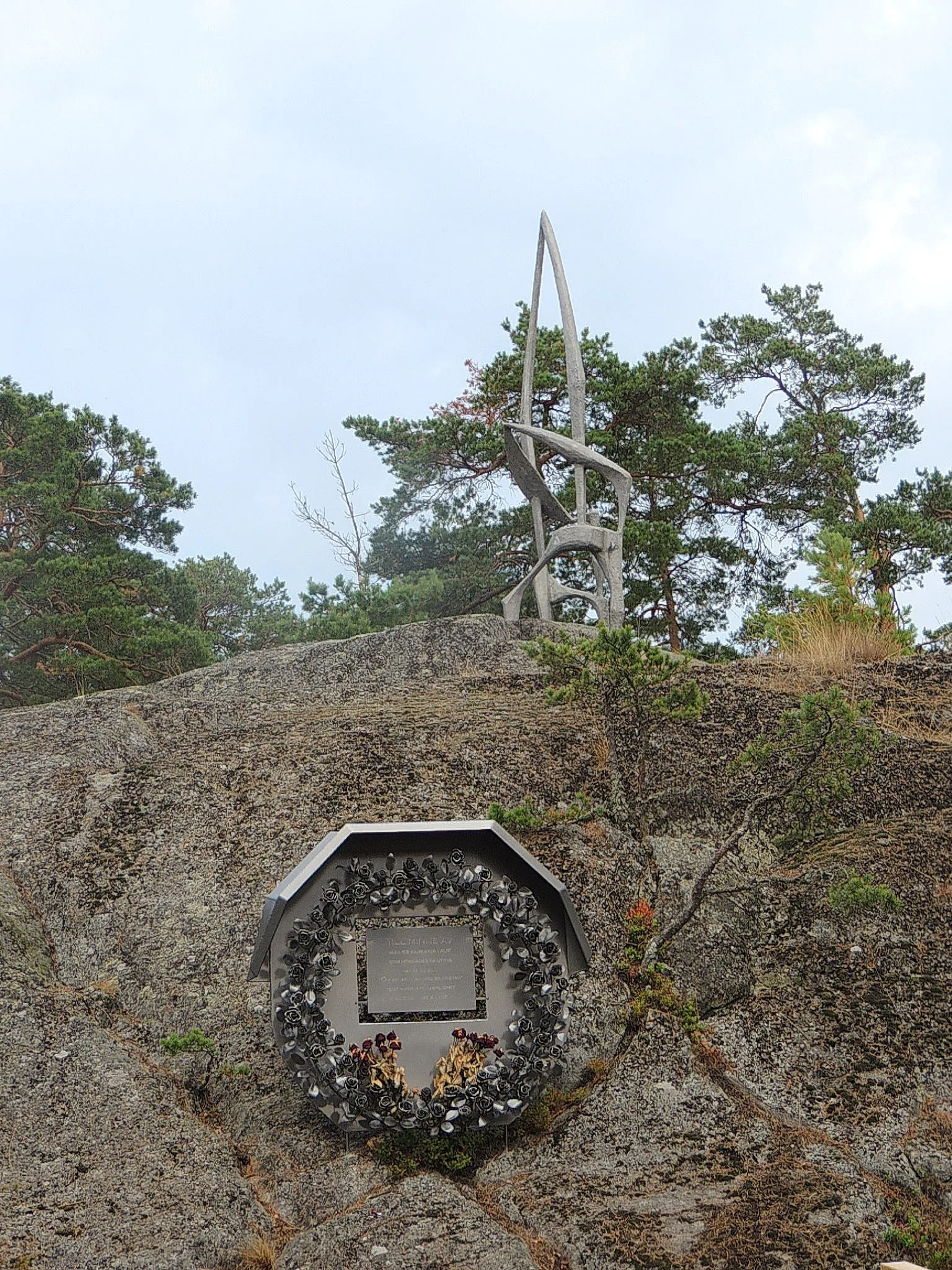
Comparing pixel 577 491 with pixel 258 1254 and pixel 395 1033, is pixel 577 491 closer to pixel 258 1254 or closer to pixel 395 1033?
pixel 395 1033

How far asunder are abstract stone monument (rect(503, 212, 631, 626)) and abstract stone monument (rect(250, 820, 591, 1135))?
6.83 metres

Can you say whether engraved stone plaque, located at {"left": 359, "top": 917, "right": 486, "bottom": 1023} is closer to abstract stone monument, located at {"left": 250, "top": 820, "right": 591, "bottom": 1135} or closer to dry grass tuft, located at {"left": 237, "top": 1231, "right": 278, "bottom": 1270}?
abstract stone monument, located at {"left": 250, "top": 820, "right": 591, "bottom": 1135}

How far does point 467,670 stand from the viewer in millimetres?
→ 11992

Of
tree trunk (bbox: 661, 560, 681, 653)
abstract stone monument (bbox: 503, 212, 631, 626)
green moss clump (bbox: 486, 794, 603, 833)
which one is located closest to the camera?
green moss clump (bbox: 486, 794, 603, 833)

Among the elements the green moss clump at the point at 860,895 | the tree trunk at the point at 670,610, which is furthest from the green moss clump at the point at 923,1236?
the tree trunk at the point at 670,610

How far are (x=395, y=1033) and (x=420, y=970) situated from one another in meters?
0.34

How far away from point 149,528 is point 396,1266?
1667 cm

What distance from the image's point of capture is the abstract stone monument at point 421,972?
5.92m

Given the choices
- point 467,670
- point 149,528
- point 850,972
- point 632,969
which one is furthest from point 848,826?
point 149,528

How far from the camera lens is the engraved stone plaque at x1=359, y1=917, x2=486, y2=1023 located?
6148mm

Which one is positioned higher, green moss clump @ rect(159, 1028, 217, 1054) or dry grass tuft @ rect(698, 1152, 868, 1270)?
green moss clump @ rect(159, 1028, 217, 1054)

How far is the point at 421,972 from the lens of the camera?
Result: 6199 millimetres

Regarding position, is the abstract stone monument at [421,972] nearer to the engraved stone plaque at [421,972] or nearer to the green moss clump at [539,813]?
the engraved stone plaque at [421,972]

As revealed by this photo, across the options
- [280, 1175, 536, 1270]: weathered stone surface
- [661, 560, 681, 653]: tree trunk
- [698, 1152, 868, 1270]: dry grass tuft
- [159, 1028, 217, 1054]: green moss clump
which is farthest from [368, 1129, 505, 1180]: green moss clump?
[661, 560, 681, 653]: tree trunk
